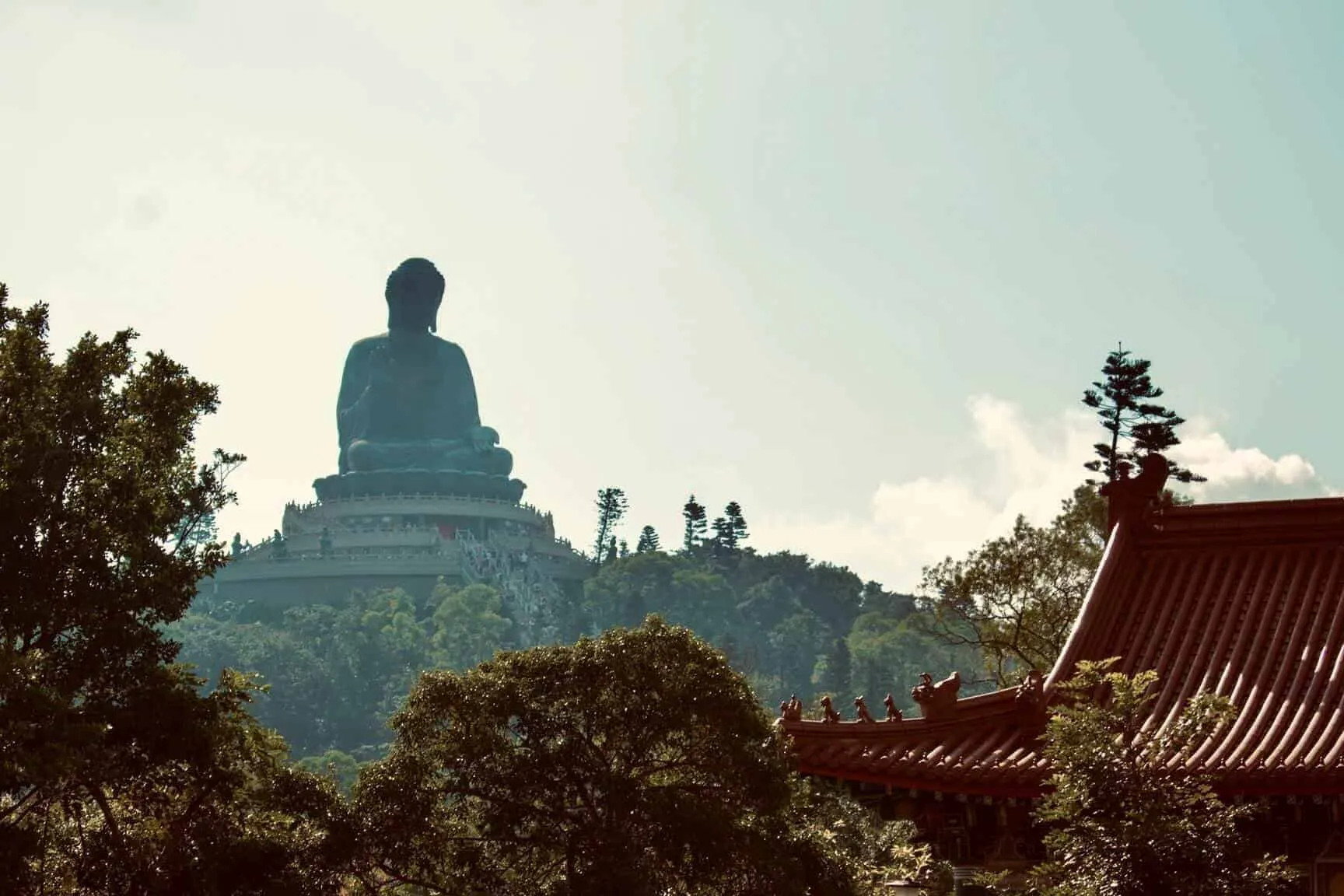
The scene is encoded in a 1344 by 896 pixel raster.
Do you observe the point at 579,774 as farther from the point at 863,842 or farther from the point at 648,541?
the point at 648,541

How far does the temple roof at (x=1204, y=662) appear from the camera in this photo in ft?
40.3

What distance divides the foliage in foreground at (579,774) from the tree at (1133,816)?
234 centimetres

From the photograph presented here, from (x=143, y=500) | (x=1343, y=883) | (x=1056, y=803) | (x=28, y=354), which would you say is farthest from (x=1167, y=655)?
(x=28, y=354)

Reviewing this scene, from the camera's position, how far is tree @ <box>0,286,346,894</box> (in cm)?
1314

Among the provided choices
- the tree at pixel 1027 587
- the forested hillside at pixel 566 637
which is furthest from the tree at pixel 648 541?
the tree at pixel 1027 587

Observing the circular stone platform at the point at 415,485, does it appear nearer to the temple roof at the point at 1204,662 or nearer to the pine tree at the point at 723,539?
the pine tree at the point at 723,539

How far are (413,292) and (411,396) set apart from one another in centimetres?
593

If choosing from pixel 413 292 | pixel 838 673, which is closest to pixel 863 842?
pixel 413 292

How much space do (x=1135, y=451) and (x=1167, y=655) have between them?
2441 cm

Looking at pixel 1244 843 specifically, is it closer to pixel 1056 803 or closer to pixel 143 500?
pixel 1056 803

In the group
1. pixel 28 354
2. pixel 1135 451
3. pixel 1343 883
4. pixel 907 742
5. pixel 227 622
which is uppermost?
pixel 227 622

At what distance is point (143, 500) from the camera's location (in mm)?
13883

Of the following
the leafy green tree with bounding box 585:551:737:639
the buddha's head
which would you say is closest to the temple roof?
the buddha's head

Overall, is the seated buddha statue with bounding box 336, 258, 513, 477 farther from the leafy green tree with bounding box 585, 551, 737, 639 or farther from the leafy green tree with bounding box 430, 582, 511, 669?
the leafy green tree with bounding box 585, 551, 737, 639
